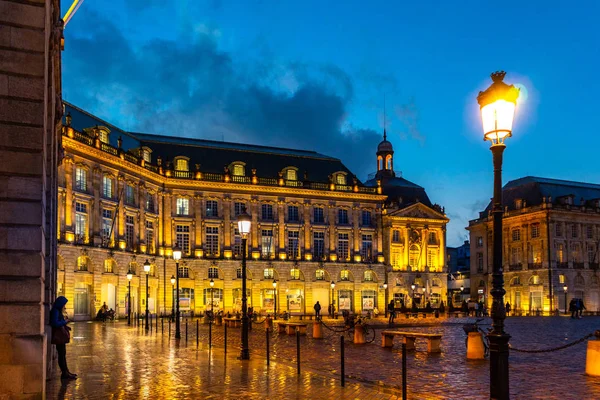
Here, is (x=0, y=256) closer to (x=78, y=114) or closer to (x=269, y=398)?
(x=269, y=398)

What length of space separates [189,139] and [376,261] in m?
27.3

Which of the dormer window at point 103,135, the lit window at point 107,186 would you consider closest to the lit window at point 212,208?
the lit window at point 107,186

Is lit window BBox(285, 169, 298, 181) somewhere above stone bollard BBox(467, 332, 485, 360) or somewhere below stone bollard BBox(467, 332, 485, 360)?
above

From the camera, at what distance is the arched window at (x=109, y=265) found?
59378mm

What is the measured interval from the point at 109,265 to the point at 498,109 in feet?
180

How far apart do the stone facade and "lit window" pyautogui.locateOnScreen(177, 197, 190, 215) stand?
2457 inches

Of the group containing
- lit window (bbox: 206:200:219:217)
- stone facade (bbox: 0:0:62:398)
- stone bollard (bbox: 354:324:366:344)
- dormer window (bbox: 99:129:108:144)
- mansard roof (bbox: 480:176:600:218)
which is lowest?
stone bollard (bbox: 354:324:366:344)

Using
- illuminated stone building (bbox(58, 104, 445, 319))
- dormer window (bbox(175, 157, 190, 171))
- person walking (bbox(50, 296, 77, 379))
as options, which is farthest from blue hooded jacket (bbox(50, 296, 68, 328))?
dormer window (bbox(175, 157, 190, 171))

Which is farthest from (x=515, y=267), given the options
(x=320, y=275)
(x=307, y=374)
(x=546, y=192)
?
(x=307, y=374)

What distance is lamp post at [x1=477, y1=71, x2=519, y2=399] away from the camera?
911 centimetres

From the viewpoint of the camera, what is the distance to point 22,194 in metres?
11.0

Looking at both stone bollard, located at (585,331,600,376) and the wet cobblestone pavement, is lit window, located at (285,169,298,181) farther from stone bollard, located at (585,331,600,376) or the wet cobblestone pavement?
stone bollard, located at (585,331,600,376)

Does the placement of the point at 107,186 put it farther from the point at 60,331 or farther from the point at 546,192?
the point at 546,192

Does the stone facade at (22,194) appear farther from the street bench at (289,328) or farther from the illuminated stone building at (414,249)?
the illuminated stone building at (414,249)
